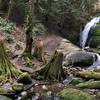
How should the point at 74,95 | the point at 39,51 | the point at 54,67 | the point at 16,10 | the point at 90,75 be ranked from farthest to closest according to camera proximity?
the point at 16,10, the point at 39,51, the point at 90,75, the point at 54,67, the point at 74,95

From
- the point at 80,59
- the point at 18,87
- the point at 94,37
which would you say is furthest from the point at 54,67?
the point at 94,37

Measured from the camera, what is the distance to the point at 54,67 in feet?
54.6

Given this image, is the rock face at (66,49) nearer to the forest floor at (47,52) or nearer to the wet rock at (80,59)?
the forest floor at (47,52)

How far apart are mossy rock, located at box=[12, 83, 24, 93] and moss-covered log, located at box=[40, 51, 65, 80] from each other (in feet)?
8.22

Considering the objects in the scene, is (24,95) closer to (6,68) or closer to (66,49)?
(6,68)

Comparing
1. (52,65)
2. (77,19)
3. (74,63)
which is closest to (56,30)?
(77,19)

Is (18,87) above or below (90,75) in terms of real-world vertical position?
above

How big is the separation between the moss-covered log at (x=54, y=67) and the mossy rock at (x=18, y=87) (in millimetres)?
2505

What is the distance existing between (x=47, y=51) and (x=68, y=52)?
1761 mm

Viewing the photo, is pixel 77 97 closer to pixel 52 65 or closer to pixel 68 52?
pixel 52 65

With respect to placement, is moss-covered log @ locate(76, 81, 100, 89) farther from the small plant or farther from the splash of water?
the splash of water

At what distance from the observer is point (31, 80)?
16.0 metres

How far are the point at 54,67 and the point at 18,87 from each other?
2.87 m

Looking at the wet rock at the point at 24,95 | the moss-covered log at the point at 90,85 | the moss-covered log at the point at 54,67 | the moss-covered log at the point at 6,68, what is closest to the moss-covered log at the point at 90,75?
the moss-covered log at the point at 90,85
